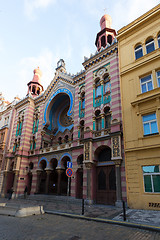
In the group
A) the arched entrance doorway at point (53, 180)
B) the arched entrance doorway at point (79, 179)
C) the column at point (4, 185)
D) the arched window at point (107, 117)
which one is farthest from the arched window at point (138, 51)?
the column at point (4, 185)

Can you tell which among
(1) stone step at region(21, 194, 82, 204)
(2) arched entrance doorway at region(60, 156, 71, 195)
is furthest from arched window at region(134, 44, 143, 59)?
(1) stone step at region(21, 194, 82, 204)

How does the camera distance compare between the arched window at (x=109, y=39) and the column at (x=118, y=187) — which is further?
the arched window at (x=109, y=39)

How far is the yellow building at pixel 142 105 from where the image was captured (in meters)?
13.1

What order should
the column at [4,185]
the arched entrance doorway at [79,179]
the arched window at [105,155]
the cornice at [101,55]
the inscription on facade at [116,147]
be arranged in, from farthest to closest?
the column at [4,185]
the cornice at [101,55]
the arched entrance doorway at [79,179]
the arched window at [105,155]
the inscription on facade at [116,147]

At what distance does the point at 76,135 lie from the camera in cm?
2188

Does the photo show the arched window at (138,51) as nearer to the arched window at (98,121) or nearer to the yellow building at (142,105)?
the yellow building at (142,105)

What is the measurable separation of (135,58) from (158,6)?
17.8 feet

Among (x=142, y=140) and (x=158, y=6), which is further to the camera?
(x=158, y=6)

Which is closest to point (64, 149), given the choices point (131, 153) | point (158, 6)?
point (131, 153)

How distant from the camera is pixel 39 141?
27.2 metres

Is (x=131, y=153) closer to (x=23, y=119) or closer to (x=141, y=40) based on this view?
(x=141, y=40)

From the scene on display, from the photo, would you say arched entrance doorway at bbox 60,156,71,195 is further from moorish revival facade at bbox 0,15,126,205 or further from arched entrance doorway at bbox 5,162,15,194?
arched entrance doorway at bbox 5,162,15,194

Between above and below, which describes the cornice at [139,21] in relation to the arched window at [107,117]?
above

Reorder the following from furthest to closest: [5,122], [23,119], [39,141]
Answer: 1. [5,122]
2. [23,119]
3. [39,141]
